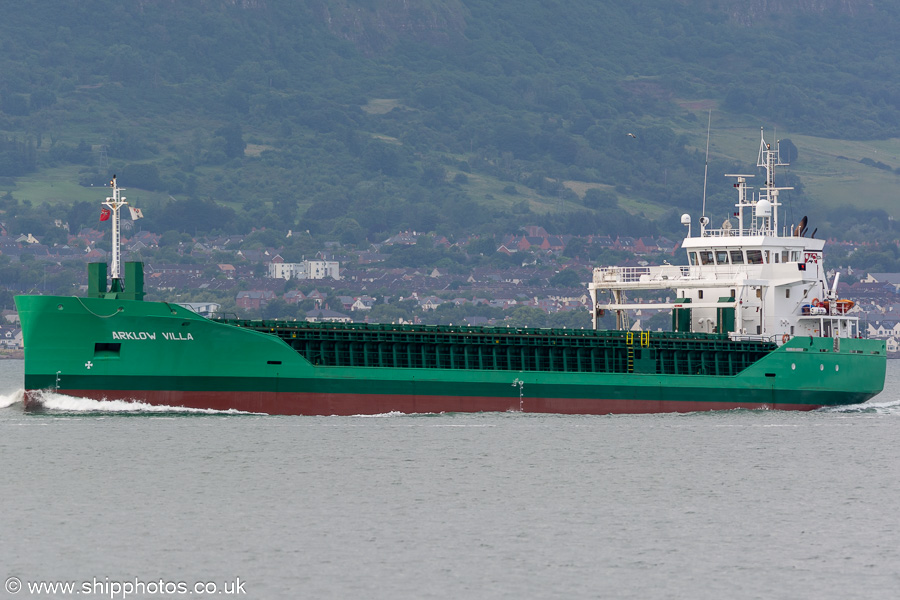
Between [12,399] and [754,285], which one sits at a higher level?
[754,285]

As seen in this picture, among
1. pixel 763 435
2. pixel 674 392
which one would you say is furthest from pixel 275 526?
pixel 674 392

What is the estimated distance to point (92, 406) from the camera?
4888 centimetres

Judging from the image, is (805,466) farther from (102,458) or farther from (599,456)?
(102,458)

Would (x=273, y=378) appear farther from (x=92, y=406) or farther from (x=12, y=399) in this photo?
(x=12, y=399)

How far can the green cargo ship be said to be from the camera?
1922 inches

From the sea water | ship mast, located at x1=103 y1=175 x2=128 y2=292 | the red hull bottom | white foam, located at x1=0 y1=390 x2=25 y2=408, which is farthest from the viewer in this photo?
white foam, located at x1=0 y1=390 x2=25 y2=408

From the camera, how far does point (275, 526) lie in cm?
3191

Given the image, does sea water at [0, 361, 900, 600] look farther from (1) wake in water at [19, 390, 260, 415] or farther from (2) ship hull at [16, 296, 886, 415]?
(2) ship hull at [16, 296, 886, 415]

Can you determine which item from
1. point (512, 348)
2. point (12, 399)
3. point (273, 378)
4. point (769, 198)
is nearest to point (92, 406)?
point (273, 378)

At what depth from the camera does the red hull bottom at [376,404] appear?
49312 millimetres

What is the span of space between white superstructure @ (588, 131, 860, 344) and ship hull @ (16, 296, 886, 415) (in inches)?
100

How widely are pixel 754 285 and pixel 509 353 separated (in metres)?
11.7

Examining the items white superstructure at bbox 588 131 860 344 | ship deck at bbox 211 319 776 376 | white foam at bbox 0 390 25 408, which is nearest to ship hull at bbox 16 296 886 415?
ship deck at bbox 211 319 776 376

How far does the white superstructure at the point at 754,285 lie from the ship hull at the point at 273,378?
100 inches
